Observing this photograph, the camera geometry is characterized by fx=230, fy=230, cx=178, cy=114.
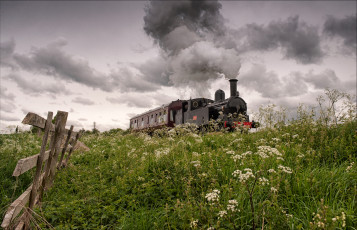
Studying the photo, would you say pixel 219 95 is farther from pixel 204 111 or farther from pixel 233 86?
pixel 204 111

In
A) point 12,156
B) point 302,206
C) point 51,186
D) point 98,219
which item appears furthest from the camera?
point 12,156

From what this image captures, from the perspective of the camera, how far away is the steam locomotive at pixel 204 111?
14.9 metres

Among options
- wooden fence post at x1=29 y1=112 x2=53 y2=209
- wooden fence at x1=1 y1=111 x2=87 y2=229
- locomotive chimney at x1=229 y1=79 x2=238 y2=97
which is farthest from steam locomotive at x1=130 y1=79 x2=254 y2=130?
wooden fence post at x1=29 y1=112 x2=53 y2=209

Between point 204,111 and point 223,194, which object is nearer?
point 223,194

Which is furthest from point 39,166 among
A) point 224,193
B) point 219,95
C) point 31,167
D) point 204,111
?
point 219,95

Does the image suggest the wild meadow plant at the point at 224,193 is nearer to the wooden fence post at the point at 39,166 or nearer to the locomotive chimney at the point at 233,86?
the wooden fence post at the point at 39,166

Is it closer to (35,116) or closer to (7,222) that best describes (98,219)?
(7,222)

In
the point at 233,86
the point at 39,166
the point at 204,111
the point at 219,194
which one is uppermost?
the point at 233,86

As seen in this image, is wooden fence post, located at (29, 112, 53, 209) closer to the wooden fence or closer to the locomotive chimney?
Result: the wooden fence

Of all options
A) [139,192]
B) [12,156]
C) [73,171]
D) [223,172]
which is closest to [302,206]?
[223,172]

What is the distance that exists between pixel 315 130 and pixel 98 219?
18.5 feet

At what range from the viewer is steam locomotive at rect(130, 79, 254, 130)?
14.9m

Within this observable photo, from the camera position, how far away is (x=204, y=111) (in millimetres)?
16469

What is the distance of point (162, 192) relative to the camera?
396 cm
